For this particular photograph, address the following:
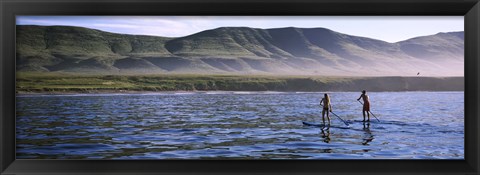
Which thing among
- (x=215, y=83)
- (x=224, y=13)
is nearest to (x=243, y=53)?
(x=215, y=83)

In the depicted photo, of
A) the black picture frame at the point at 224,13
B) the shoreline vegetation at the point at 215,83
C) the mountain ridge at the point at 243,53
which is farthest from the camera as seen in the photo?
the mountain ridge at the point at 243,53

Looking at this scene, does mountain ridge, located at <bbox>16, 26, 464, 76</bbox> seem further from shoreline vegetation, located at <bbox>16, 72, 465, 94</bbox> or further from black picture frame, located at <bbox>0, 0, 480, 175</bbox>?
black picture frame, located at <bbox>0, 0, 480, 175</bbox>

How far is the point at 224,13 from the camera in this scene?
6176mm

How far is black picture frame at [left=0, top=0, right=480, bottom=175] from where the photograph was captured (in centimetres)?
612

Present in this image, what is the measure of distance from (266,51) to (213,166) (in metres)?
122

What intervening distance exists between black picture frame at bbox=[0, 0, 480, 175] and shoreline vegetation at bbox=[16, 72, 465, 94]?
150 feet

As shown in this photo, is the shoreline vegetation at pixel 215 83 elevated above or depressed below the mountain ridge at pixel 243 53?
below

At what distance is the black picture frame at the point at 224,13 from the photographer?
6125 mm

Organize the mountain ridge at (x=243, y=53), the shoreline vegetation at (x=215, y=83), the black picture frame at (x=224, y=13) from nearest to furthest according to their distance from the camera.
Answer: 1. the black picture frame at (x=224, y=13)
2. the shoreline vegetation at (x=215, y=83)
3. the mountain ridge at (x=243, y=53)

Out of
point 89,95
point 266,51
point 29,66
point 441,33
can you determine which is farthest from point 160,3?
point 441,33

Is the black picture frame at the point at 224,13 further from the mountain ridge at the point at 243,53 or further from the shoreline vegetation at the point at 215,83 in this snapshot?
the mountain ridge at the point at 243,53

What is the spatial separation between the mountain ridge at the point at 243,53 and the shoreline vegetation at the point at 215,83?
39.1 feet

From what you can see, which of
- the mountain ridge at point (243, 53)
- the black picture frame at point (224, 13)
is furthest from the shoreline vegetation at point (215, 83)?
the black picture frame at point (224, 13)
